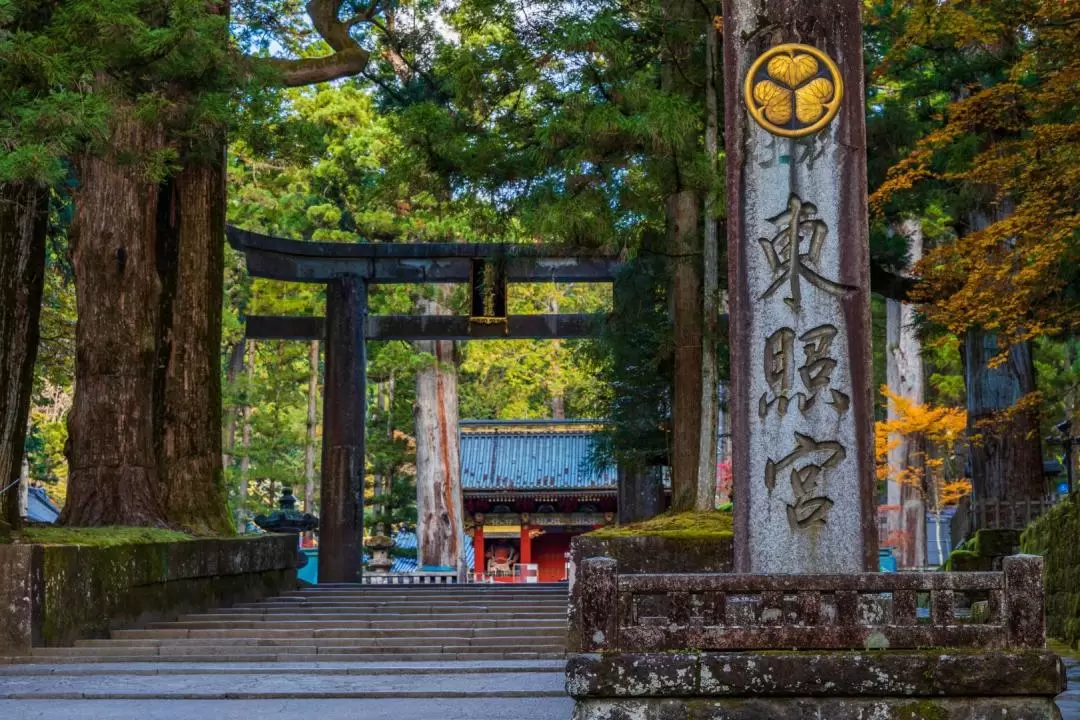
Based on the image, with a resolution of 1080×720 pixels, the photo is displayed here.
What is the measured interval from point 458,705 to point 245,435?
29.7m

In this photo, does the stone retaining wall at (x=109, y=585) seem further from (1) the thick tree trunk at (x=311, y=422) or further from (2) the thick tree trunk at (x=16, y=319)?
(1) the thick tree trunk at (x=311, y=422)

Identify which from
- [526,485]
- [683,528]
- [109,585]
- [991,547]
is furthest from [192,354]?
[526,485]

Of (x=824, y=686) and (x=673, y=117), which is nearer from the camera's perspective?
(x=824, y=686)

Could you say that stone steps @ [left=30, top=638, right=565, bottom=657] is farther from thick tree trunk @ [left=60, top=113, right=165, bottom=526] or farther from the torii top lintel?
the torii top lintel

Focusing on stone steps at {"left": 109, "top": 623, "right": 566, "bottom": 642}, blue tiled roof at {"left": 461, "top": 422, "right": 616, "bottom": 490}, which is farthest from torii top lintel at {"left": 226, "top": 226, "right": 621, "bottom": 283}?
blue tiled roof at {"left": 461, "top": 422, "right": 616, "bottom": 490}

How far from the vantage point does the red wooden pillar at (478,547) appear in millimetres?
36562

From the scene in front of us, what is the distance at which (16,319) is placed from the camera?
13.2 m

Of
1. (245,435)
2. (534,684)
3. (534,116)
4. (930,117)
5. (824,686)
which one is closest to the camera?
(824,686)

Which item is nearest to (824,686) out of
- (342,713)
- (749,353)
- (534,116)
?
(749,353)

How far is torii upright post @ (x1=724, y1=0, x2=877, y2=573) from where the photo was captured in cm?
870

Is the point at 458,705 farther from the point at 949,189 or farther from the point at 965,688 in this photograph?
the point at 949,189

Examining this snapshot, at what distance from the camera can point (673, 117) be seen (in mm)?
12641

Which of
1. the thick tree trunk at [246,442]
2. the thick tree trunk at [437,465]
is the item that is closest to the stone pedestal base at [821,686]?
the thick tree trunk at [437,465]

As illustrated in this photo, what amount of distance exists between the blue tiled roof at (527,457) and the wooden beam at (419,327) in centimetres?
1194
